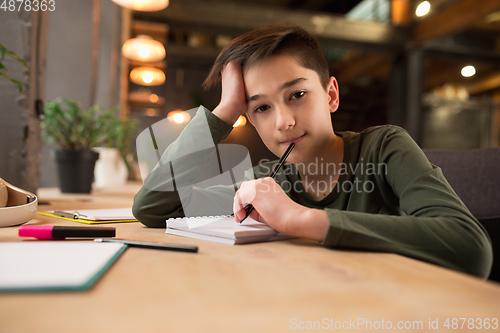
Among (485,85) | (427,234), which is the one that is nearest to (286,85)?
(427,234)

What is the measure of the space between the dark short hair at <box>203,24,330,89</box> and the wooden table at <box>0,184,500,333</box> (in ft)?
1.92

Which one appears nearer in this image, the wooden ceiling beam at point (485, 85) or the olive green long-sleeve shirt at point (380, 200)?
the olive green long-sleeve shirt at point (380, 200)

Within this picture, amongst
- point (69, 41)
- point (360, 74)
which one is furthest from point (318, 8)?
point (69, 41)

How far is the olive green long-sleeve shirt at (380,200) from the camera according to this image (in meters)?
0.52

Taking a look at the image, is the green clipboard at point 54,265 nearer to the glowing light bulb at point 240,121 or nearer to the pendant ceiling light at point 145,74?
the glowing light bulb at point 240,121

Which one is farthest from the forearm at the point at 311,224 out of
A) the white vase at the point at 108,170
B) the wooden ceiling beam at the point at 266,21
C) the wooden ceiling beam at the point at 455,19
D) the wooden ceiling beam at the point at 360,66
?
the wooden ceiling beam at the point at 360,66

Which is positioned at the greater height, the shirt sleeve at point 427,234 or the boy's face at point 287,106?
the boy's face at point 287,106

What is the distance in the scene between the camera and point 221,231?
0.56m

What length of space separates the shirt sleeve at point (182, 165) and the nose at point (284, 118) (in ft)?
0.42

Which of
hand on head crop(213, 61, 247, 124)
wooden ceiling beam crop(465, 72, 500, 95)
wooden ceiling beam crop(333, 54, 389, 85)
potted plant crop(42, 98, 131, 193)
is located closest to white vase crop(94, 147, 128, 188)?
potted plant crop(42, 98, 131, 193)

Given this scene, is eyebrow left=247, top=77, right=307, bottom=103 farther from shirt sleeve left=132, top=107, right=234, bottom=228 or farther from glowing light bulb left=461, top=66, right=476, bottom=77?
glowing light bulb left=461, top=66, right=476, bottom=77

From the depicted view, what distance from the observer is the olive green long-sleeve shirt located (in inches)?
20.4

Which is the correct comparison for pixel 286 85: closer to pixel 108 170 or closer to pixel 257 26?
pixel 108 170

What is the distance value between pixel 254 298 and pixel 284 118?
23.1 inches
